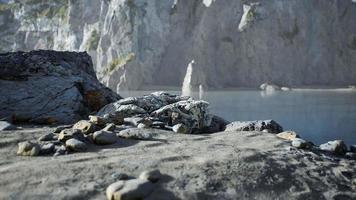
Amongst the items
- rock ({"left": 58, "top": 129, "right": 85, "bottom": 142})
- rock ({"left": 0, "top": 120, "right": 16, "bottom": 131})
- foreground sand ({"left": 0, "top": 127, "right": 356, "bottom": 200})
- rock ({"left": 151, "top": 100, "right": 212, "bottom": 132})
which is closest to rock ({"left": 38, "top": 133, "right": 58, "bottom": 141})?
rock ({"left": 58, "top": 129, "right": 85, "bottom": 142})

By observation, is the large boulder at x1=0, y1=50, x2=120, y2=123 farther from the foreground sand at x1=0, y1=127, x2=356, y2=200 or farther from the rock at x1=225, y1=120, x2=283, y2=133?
the rock at x1=225, y1=120, x2=283, y2=133

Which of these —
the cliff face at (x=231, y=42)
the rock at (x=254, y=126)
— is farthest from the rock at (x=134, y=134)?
the cliff face at (x=231, y=42)

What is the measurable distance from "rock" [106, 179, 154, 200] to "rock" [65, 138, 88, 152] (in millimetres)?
2307

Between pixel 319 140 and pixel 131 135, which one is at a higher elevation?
pixel 131 135

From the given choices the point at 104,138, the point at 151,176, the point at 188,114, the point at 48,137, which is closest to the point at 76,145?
the point at 104,138

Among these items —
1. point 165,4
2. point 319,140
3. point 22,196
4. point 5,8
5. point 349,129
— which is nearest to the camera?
point 22,196

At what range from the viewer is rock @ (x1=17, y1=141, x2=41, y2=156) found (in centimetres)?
944

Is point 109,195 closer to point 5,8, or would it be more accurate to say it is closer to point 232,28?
point 232,28

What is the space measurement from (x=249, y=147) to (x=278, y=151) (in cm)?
73

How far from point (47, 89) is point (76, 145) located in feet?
19.9

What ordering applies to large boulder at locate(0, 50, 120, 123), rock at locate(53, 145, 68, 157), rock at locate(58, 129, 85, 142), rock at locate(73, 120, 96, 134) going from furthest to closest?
large boulder at locate(0, 50, 120, 123) → rock at locate(73, 120, 96, 134) → rock at locate(58, 129, 85, 142) → rock at locate(53, 145, 68, 157)

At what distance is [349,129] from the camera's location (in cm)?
3088

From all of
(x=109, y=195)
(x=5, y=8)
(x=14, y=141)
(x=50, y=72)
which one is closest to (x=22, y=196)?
(x=109, y=195)

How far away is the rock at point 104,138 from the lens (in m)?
10.5
